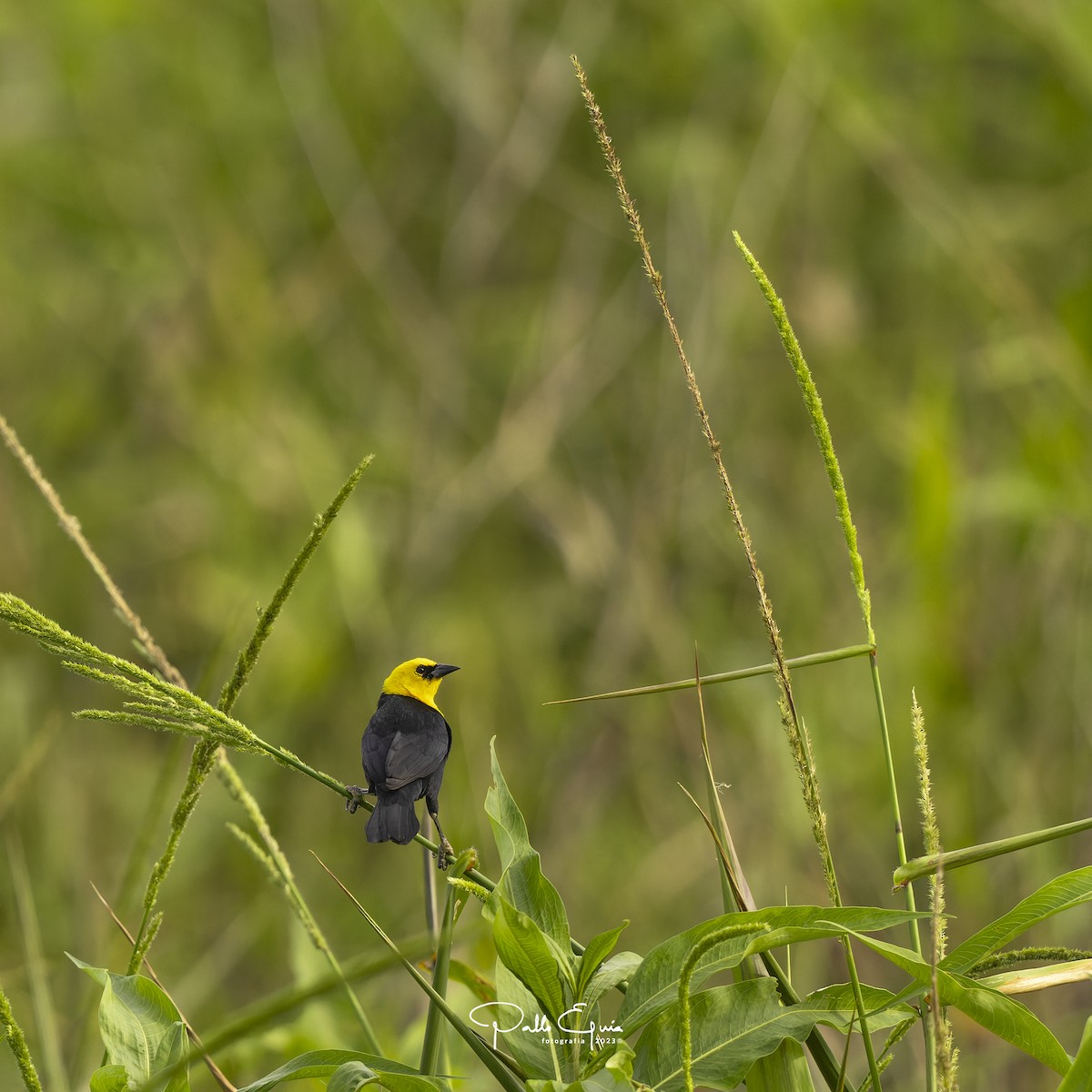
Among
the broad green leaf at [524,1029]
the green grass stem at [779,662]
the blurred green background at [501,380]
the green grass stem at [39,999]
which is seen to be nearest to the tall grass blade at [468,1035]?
the broad green leaf at [524,1029]

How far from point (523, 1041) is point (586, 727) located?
323cm

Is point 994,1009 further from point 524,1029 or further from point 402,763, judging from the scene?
point 402,763

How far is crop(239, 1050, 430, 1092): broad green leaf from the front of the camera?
2.31 ft

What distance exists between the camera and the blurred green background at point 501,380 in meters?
3.97

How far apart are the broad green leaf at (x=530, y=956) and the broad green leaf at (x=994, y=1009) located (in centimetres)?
20

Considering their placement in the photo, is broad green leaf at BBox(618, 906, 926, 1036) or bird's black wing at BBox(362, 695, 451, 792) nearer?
broad green leaf at BBox(618, 906, 926, 1036)

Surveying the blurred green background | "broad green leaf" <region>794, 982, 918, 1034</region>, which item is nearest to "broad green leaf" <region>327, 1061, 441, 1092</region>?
"broad green leaf" <region>794, 982, 918, 1034</region>

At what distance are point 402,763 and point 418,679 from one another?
170 mm

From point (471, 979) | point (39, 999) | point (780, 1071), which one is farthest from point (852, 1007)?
point (39, 999)

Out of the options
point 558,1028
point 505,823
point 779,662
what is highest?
point 779,662

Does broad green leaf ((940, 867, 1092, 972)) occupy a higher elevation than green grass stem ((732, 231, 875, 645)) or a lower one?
lower

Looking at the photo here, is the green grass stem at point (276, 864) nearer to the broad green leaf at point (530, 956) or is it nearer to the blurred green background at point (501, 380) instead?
the broad green leaf at point (530, 956)

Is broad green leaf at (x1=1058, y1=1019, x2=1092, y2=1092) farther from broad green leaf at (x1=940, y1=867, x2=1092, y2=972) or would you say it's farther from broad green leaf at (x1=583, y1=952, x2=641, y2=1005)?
broad green leaf at (x1=583, y1=952, x2=641, y2=1005)

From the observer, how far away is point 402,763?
32.8 inches
